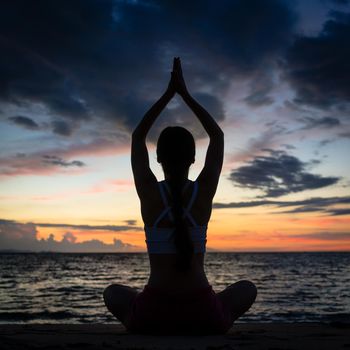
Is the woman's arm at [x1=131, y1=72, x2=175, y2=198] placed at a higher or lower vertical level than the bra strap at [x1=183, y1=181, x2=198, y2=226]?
higher

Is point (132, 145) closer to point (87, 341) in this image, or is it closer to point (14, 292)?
point (87, 341)

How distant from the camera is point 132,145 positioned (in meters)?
3.44

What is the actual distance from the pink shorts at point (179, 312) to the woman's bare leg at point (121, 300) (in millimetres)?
119

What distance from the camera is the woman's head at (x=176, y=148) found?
10.5ft

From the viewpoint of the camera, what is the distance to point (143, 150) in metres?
3.37

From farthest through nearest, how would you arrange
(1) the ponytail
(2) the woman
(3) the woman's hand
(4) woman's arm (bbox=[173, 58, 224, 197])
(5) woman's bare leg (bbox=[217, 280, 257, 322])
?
(3) the woman's hand → (5) woman's bare leg (bbox=[217, 280, 257, 322]) → (4) woman's arm (bbox=[173, 58, 224, 197]) → (2) the woman → (1) the ponytail

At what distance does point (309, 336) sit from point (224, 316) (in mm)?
1080

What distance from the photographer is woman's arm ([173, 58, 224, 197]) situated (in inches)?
131

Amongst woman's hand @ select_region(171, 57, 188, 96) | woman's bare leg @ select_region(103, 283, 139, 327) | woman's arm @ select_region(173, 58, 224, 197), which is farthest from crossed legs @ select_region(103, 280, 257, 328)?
woman's hand @ select_region(171, 57, 188, 96)

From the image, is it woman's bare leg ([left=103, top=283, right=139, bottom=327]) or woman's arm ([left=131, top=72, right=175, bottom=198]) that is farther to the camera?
woman's bare leg ([left=103, top=283, right=139, bottom=327])

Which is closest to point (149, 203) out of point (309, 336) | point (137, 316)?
point (137, 316)

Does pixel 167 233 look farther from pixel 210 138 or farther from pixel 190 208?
pixel 210 138

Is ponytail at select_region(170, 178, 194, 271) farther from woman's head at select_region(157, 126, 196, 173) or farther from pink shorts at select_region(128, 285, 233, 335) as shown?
pink shorts at select_region(128, 285, 233, 335)

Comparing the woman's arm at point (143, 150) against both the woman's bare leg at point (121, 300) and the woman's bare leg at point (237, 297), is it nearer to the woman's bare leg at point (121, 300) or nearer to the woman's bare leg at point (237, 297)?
the woman's bare leg at point (121, 300)
